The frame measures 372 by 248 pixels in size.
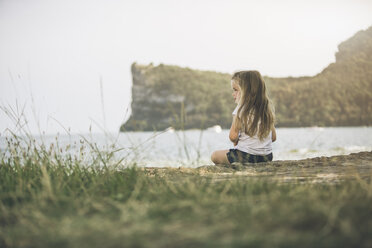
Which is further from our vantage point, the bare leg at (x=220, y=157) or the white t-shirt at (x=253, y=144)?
the bare leg at (x=220, y=157)

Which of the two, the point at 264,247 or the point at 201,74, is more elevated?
the point at 201,74

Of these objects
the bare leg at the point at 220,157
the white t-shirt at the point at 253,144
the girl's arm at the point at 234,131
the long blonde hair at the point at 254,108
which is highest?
the long blonde hair at the point at 254,108

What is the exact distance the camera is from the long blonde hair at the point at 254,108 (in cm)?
367

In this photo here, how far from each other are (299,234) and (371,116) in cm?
4353

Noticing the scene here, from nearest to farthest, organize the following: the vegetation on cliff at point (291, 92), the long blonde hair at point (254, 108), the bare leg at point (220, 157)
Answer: the long blonde hair at point (254, 108) → the bare leg at point (220, 157) → the vegetation on cliff at point (291, 92)

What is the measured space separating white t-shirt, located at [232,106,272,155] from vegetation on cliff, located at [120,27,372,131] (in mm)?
13343

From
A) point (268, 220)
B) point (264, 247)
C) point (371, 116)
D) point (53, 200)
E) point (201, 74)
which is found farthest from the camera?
point (201, 74)

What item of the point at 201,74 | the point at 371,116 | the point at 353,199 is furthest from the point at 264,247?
the point at 201,74

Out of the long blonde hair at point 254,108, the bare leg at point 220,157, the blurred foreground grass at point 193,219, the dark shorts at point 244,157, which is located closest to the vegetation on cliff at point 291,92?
the bare leg at point 220,157

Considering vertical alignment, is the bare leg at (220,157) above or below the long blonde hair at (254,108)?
below

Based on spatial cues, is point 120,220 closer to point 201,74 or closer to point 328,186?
point 328,186

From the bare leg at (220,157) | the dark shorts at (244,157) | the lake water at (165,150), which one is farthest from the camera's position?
the bare leg at (220,157)

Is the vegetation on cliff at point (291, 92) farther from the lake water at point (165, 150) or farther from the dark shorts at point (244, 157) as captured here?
the dark shorts at point (244, 157)

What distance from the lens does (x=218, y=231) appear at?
1.28 meters
